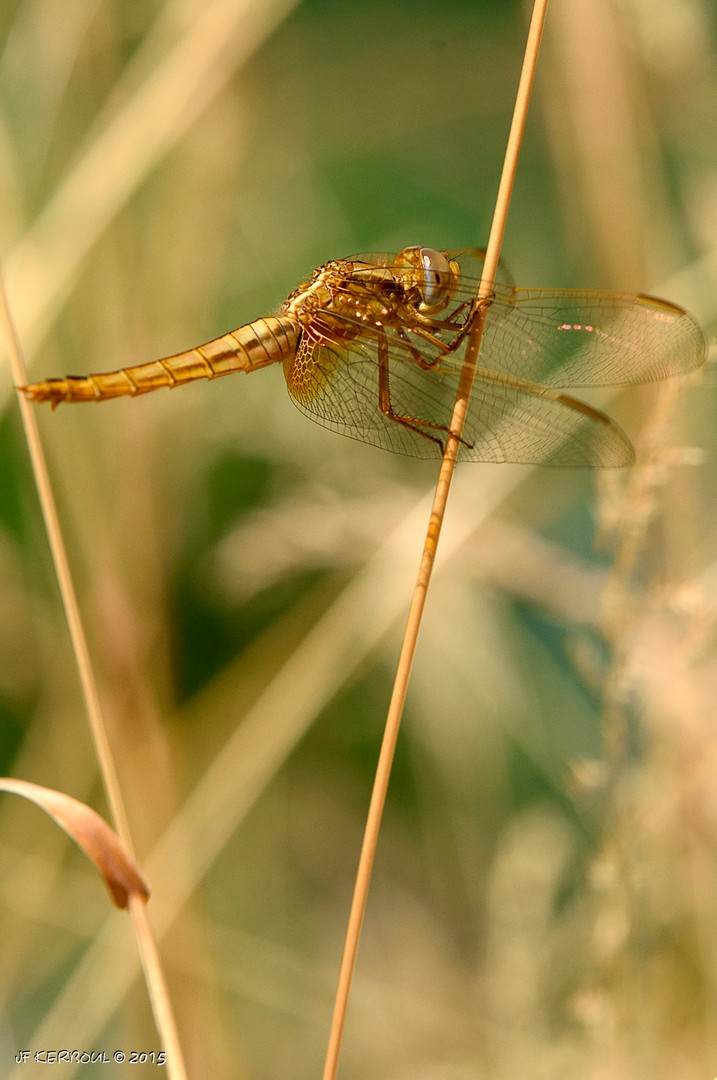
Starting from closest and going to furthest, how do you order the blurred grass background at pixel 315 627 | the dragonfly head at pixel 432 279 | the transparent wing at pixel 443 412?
1. the transparent wing at pixel 443 412
2. the dragonfly head at pixel 432 279
3. the blurred grass background at pixel 315 627

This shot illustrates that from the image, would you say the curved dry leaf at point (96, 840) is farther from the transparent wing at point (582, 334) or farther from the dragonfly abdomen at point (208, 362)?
the transparent wing at point (582, 334)

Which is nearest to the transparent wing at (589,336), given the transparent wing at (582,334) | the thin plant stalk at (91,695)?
the transparent wing at (582,334)

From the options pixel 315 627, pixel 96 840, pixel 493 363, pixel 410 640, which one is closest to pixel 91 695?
pixel 96 840

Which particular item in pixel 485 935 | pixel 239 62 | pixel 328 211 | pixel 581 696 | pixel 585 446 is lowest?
pixel 485 935

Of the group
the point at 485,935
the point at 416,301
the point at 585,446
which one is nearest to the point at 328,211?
the point at 416,301

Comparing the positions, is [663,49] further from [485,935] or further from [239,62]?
[485,935]
